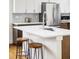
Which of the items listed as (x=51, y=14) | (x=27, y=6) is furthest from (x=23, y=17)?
(x=51, y=14)

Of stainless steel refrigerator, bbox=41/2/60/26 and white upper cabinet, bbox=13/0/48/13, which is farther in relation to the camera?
white upper cabinet, bbox=13/0/48/13

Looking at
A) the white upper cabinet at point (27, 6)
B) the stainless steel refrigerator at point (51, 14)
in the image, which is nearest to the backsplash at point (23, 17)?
the white upper cabinet at point (27, 6)

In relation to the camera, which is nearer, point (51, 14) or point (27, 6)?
point (51, 14)

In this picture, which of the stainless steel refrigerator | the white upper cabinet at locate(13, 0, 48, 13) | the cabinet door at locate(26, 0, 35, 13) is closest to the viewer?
the stainless steel refrigerator

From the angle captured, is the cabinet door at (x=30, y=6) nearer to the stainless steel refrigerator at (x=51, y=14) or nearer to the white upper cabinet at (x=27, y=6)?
the white upper cabinet at (x=27, y=6)

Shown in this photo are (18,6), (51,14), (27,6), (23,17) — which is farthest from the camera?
(23,17)

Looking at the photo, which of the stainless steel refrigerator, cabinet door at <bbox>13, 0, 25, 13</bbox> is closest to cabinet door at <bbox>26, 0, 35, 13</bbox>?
cabinet door at <bbox>13, 0, 25, 13</bbox>

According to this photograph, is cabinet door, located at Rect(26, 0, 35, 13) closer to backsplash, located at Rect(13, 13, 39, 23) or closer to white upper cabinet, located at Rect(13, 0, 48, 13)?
white upper cabinet, located at Rect(13, 0, 48, 13)

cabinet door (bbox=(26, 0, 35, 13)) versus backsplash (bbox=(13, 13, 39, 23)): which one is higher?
cabinet door (bbox=(26, 0, 35, 13))

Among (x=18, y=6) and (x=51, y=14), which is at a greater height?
(x=18, y=6)

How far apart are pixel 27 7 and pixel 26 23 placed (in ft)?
2.38

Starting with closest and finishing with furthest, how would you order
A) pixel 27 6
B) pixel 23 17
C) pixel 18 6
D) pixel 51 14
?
pixel 51 14 < pixel 18 6 < pixel 27 6 < pixel 23 17

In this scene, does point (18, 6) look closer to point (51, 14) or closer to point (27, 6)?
point (27, 6)
